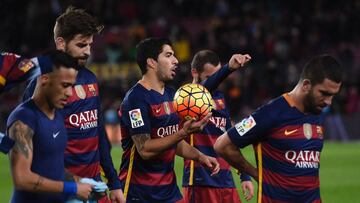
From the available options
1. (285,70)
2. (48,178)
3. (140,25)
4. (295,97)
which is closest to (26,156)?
(48,178)

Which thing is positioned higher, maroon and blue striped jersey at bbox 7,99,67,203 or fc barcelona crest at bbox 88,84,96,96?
fc barcelona crest at bbox 88,84,96,96

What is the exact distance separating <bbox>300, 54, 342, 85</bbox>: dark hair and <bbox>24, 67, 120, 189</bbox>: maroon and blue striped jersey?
197cm

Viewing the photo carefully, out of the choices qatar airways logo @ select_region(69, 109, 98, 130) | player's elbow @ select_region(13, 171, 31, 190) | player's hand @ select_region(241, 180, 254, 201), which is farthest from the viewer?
player's hand @ select_region(241, 180, 254, 201)

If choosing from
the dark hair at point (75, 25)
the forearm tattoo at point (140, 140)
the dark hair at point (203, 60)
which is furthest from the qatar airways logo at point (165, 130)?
the dark hair at point (203, 60)

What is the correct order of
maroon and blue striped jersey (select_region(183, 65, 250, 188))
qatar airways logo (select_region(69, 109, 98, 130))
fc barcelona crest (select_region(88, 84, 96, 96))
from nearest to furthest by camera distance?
qatar airways logo (select_region(69, 109, 98, 130)) < fc barcelona crest (select_region(88, 84, 96, 96)) < maroon and blue striped jersey (select_region(183, 65, 250, 188))

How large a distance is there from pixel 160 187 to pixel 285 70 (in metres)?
18.8

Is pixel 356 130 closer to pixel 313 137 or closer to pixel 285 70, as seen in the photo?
pixel 285 70

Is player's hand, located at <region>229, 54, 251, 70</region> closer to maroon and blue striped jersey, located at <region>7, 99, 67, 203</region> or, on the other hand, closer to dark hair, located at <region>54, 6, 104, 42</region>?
dark hair, located at <region>54, 6, 104, 42</region>

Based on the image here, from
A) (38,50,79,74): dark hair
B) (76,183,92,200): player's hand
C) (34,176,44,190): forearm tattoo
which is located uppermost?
(38,50,79,74): dark hair

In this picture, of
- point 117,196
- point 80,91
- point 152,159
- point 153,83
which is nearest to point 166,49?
point 153,83

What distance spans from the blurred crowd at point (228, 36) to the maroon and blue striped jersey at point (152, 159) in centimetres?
1652

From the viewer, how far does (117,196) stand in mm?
7145

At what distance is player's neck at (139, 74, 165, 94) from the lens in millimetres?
7488

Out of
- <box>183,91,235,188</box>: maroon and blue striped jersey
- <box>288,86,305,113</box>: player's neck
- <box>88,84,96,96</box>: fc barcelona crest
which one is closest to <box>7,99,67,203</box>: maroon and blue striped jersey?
<box>88,84,96,96</box>: fc barcelona crest
